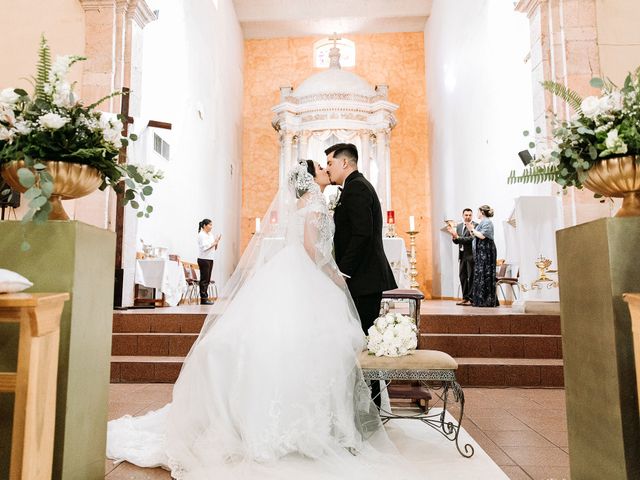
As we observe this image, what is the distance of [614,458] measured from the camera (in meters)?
1.85

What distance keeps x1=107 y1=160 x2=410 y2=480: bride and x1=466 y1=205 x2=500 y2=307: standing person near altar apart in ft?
17.4

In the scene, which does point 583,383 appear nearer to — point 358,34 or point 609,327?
point 609,327

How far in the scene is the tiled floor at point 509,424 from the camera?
8.51 ft

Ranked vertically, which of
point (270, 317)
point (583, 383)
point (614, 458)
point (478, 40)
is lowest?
point (614, 458)

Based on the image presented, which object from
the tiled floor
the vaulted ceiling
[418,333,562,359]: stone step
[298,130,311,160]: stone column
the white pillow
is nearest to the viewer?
the white pillow

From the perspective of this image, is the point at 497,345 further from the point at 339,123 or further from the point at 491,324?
the point at 339,123

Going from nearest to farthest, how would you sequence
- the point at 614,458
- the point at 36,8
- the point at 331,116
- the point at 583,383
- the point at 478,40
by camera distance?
1. the point at 614,458
2. the point at 583,383
3. the point at 36,8
4. the point at 478,40
5. the point at 331,116

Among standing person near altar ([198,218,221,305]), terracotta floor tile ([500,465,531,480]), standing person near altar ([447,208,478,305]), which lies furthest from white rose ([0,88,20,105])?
standing person near altar ([447,208,478,305])

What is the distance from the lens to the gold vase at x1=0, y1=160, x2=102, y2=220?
210 centimetres

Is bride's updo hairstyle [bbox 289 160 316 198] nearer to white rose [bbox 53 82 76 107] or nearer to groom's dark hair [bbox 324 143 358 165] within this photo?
groom's dark hair [bbox 324 143 358 165]

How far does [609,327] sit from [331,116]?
11824 millimetres

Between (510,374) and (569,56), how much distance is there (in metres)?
3.79


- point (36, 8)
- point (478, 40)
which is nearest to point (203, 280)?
point (36, 8)

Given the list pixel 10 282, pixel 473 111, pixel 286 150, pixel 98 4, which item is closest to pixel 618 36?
pixel 473 111
